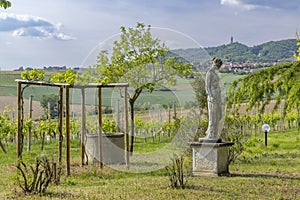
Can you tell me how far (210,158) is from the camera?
33.0 ft

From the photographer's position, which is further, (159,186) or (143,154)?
(143,154)

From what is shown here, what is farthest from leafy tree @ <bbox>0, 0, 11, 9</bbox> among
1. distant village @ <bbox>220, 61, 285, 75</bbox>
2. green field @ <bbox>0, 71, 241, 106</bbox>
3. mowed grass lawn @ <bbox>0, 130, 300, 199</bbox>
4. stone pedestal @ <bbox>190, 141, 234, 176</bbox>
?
green field @ <bbox>0, 71, 241, 106</bbox>

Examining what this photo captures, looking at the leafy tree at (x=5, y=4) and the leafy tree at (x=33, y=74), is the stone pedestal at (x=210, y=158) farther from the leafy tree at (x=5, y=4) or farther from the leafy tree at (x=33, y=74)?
the leafy tree at (x=5, y=4)

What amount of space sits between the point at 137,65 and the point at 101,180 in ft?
16.4

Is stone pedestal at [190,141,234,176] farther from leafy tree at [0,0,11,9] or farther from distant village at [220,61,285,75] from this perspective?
leafy tree at [0,0,11,9]

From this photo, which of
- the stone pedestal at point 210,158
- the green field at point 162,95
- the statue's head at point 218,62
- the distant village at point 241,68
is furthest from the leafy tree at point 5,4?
the green field at point 162,95

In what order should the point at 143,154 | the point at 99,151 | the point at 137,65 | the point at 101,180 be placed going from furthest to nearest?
1. the point at 143,154
2. the point at 137,65
3. the point at 99,151
4. the point at 101,180

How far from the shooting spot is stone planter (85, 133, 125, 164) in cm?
1226

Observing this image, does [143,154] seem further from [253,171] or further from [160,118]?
[160,118]

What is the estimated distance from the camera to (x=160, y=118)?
22.6 metres

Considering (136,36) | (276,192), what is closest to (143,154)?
(136,36)

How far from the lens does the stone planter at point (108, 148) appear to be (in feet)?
40.2

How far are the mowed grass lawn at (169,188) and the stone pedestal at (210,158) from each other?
0.28 m

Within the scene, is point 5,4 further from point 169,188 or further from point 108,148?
point 108,148
